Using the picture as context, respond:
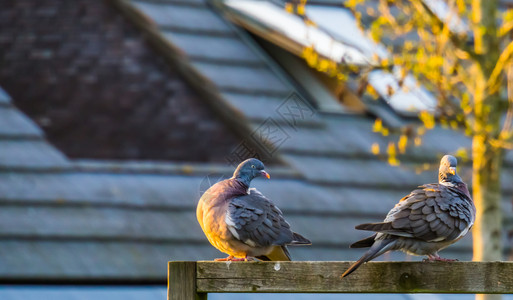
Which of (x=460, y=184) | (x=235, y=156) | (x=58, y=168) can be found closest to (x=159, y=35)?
(x=58, y=168)

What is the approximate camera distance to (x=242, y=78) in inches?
405

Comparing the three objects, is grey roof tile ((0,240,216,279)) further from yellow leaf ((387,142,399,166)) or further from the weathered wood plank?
the weathered wood plank

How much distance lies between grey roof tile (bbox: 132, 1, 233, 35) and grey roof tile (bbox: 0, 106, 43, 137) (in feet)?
7.46

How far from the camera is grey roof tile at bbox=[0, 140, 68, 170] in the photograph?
28.2 ft

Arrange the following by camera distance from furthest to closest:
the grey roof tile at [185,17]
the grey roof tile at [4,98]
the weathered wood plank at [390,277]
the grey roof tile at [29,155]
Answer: the grey roof tile at [185,17] → the grey roof tile at [4,98] → the grey roof tile at [29,155] → the weathered wood plank at [390,277]

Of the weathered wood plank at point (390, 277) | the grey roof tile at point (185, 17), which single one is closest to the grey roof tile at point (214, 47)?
the grey roof tile at point (185, 17)

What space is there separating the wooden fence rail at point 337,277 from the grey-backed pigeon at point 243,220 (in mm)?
160

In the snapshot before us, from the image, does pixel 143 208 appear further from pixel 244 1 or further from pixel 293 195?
pixel 244 1

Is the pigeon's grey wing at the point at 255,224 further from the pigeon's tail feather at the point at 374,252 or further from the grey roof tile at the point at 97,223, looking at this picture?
the grey roof tile at the point at 97,223

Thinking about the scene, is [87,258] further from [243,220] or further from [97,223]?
[243,220]

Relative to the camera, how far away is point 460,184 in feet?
12.8

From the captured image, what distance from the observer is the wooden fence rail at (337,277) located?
3.53 meters

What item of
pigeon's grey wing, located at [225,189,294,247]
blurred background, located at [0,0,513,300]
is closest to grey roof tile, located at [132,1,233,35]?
blurred background, located at [0,0,513,300]

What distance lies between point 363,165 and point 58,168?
3.41 m
